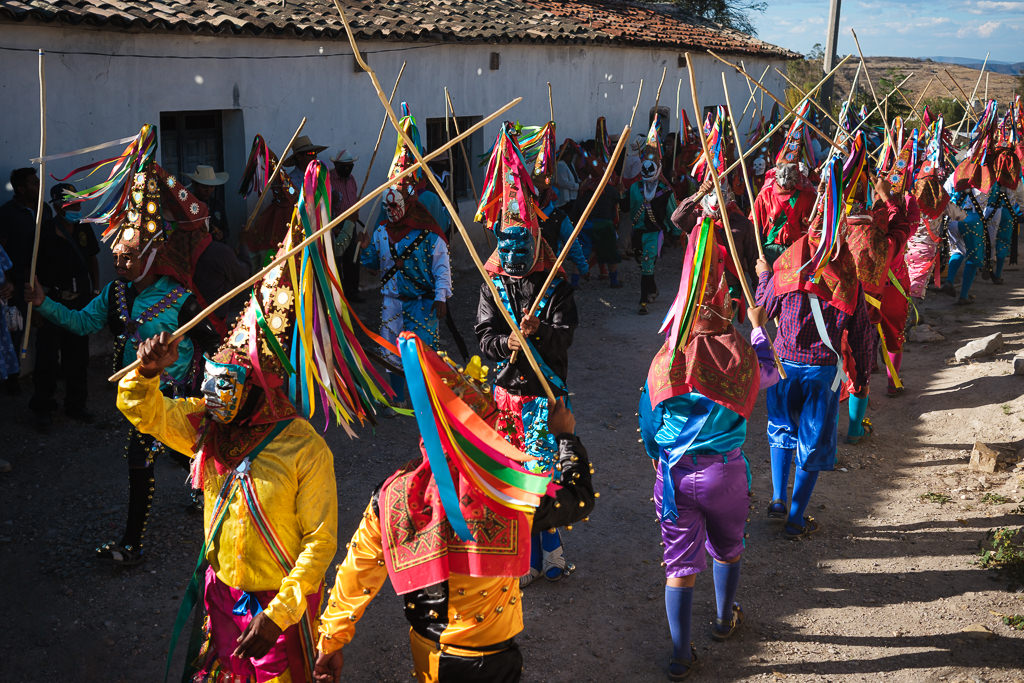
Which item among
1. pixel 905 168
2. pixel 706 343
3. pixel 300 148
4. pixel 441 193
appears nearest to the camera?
pixel 441 193

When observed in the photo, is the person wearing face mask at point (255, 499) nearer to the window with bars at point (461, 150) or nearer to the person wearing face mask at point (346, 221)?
the person wearing face mask at point (346, 221)

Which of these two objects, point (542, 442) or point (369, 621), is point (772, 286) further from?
point (369, 621)

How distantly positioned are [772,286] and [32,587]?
460 centimetres

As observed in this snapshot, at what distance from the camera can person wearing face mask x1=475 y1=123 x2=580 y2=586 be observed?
498cm

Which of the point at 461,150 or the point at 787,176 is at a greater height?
the point at 787,176

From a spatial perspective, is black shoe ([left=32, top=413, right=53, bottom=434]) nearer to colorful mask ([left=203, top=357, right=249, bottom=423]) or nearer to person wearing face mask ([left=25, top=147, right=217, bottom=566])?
person wearing face mask ([left=25, top=147, right=217, bottom=566])

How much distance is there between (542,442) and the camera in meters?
4.98

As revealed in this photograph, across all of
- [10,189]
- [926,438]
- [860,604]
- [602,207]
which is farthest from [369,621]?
[602,207]

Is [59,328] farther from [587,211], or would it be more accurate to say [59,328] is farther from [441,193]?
[441,193]

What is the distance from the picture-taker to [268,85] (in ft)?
34.5

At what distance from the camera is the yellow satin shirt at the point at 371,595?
114 inches

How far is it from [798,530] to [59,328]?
572cm

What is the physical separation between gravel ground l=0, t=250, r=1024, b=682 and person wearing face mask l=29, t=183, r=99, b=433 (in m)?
0.19

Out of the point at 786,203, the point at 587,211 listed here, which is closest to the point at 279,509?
the point at 587,211
